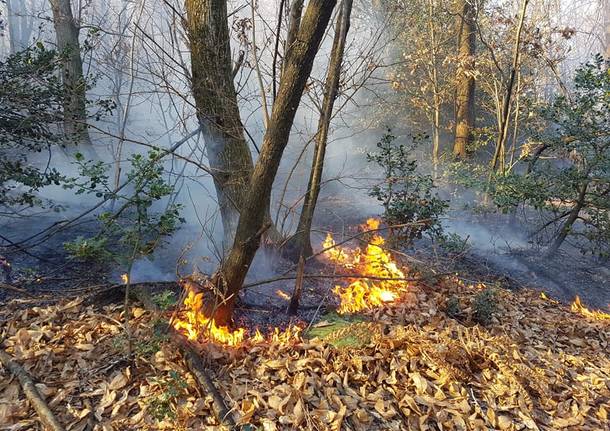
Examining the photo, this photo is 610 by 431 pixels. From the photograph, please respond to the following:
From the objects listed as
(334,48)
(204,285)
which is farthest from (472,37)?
(204,285)

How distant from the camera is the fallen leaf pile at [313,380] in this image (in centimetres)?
283

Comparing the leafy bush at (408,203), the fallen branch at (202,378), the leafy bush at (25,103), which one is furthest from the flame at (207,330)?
the leafy bush at (408,203)

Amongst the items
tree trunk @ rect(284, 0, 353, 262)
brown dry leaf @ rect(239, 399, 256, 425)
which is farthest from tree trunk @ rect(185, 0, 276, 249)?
brown dry leaf @ rect(239, 399, 256, 425)

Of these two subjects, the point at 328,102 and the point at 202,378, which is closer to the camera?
the point at 202,378

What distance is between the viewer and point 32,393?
2775 mm

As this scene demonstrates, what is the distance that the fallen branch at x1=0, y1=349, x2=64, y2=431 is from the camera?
8.54 ft

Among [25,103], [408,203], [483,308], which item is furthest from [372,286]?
[25,103]

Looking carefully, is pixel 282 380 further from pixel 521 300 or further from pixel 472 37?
pixel 472 37

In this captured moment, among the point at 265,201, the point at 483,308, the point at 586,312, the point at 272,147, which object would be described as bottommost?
the point at 586,312

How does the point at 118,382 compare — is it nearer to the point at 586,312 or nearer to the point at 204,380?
the point at 204,380

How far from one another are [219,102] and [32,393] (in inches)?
145

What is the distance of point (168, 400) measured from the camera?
2836 millimetres

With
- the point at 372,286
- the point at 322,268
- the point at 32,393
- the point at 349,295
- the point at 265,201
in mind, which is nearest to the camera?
the point at 32,393

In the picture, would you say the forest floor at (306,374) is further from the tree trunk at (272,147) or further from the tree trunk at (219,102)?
the tree trunk at (219,102)
